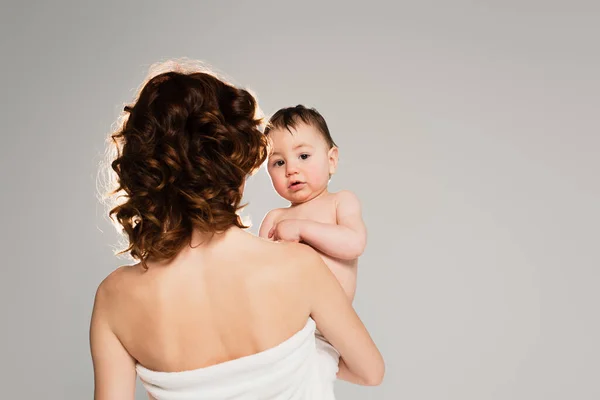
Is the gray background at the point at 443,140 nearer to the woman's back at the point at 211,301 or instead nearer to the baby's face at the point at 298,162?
the baby's face at the point at 298,162

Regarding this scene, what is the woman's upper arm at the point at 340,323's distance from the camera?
1.64 m

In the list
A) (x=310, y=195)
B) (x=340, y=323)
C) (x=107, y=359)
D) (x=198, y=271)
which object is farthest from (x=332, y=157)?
(x=107, y=359)

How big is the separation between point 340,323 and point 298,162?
0.59 m

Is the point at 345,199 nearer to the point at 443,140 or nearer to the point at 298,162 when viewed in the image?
the point at 298,162

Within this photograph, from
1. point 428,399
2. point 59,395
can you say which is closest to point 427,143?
point 428,399

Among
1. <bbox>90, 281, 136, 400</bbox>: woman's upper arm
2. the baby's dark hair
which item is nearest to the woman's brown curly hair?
<bbox>90, 281, 136, 400</bbox>: woman's upper arm

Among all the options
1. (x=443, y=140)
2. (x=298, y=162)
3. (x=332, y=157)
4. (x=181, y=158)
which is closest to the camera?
(x=181, y=158)

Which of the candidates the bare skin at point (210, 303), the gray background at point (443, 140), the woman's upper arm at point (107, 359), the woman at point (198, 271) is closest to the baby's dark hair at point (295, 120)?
the woman at point (198, 271)

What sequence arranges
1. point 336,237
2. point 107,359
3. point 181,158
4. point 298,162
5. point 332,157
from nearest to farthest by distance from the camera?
point 181,158 < point 107,359 < point 336,237 < point 298,162 < point 332,157

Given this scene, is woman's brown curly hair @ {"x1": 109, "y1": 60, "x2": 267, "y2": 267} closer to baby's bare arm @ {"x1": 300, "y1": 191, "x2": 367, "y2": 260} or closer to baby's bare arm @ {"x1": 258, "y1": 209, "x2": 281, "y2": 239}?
baby's bare arm @ {"x1": 300, "y1": 191, "x2": 367, "y2": 260}

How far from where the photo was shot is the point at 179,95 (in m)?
1.51

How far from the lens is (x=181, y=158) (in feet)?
4.92

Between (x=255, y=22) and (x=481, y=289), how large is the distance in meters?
1.89

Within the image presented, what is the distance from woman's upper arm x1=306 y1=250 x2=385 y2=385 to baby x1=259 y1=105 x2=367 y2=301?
0.28 meters
